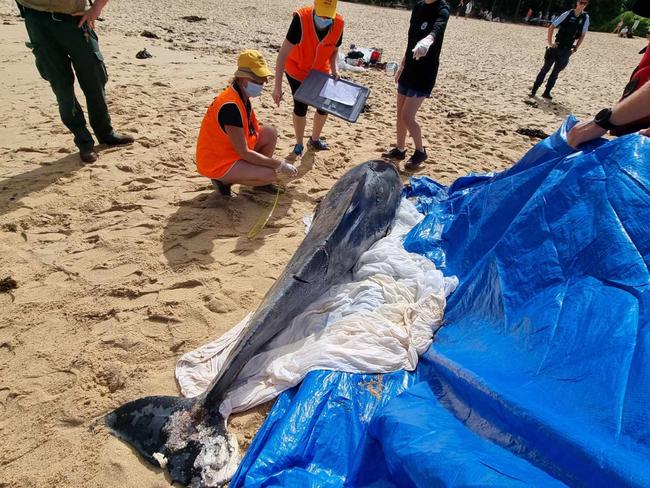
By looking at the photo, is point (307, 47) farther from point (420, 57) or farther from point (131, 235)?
point (131, 235)

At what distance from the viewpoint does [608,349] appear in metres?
1.93

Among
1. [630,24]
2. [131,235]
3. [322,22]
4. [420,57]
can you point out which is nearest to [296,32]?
→ [322,22]

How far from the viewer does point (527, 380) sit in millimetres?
2031

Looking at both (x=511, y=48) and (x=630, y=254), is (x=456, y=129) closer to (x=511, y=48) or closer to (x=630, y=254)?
(x=630, y=254)

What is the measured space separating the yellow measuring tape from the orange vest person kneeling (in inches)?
9.8

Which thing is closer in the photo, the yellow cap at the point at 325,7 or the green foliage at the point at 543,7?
the yellow cap at the point at 325,7

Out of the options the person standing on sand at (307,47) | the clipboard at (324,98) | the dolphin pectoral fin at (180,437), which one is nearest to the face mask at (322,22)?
the person standing on sand at (307,47)

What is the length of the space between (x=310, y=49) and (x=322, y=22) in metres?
0.33

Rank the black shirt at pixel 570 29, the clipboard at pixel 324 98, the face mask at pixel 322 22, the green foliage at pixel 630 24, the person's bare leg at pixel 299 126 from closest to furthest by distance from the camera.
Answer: the face mask at pixel 322 22 → the clipboard at pixel 324 98 → the person's bare leg at pixel 299 126 → the black shirt at pixel 570 29 → the green foliage at pixel 630 24

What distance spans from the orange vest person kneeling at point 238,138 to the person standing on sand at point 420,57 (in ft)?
5.82

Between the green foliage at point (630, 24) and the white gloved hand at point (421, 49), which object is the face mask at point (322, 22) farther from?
the green foliage at point (630, 24)

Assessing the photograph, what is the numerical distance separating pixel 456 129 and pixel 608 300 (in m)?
5.30

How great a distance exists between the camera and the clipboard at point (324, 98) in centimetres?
500

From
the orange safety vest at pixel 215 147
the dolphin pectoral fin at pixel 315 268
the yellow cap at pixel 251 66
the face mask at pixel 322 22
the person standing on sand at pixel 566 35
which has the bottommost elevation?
the dolphin pectoral fin at pixel 315 268
